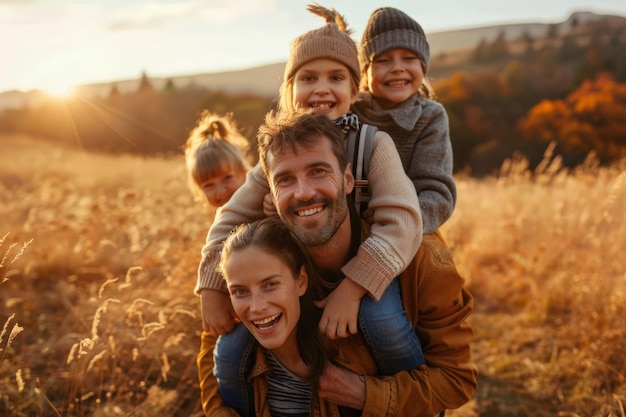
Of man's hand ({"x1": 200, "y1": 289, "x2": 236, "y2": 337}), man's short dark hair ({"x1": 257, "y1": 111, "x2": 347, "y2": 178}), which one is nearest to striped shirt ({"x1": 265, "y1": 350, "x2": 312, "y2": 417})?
man's hand ({"x1": 200, "y1": 289, "x2": 236, "y2": 337})

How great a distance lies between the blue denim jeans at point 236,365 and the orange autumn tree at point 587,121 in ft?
110

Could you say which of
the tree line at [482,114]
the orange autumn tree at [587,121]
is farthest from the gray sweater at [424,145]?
the orange autumn tree at [587,121]

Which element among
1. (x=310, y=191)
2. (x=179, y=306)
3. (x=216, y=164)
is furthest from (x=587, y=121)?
(x=310, y=191)

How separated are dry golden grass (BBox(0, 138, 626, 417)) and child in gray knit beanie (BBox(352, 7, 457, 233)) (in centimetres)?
157

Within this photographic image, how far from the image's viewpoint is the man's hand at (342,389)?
242 cm

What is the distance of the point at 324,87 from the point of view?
3.02 m

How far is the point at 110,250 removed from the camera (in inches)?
242

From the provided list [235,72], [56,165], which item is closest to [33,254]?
[56,165]

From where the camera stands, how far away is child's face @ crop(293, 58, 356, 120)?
3008 millimetres

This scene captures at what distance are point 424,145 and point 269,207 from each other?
109 centimetres

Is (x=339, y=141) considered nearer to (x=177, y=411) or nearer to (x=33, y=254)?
(x=177, y=411)

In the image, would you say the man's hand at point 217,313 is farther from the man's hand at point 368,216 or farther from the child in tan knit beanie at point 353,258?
the man's hand at point 368,216

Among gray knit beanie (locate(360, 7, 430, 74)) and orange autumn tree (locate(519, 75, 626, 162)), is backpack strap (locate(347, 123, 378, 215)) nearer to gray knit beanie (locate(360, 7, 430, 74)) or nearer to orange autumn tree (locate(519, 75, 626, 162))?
gray knit beanie (locate(360, 7, 430, 74))

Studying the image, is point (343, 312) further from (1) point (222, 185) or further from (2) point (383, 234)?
(1) point (222, 185)
